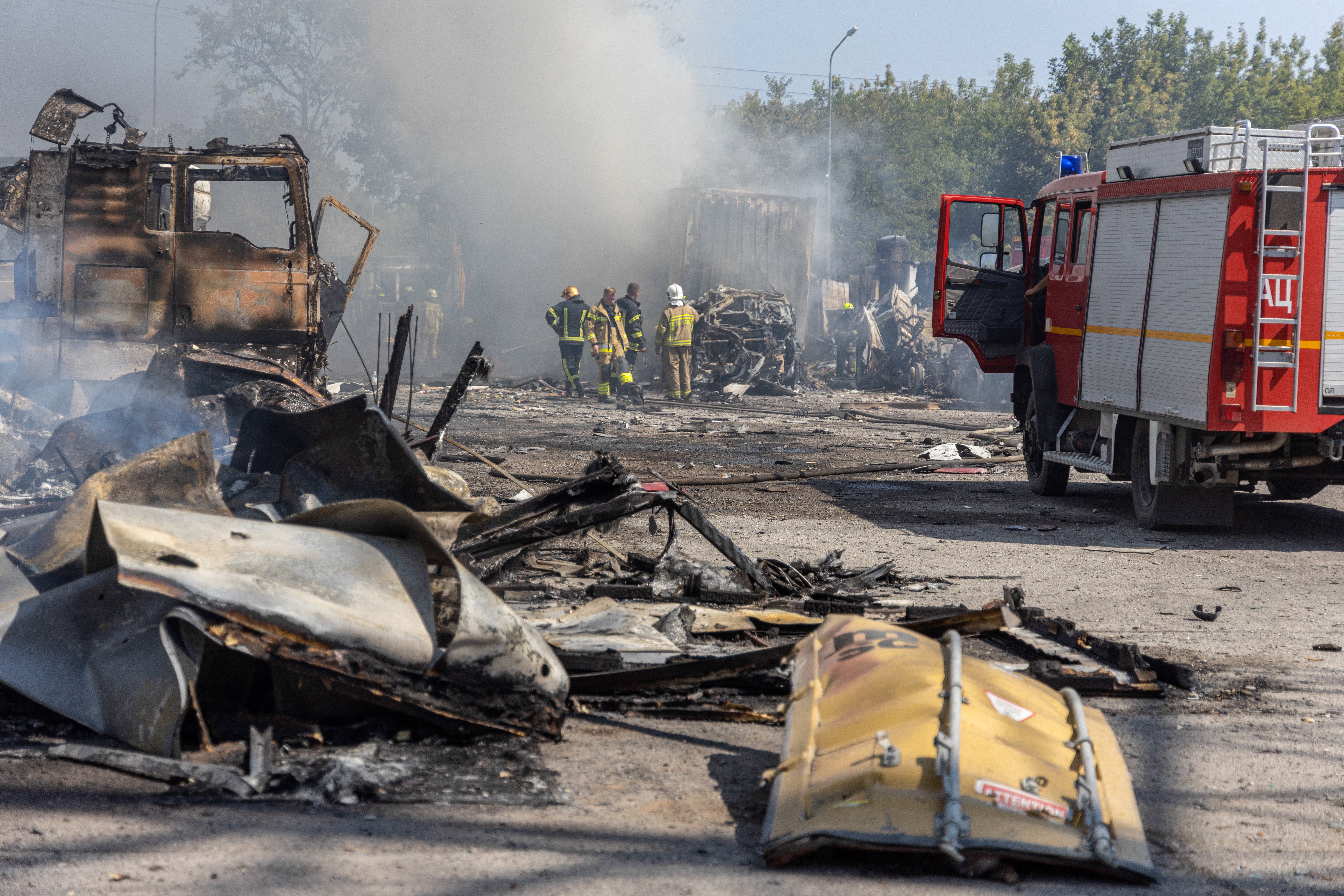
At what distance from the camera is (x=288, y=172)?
10.1m

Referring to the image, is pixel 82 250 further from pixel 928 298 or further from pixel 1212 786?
pixel 928 298

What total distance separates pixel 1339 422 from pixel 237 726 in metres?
7.01

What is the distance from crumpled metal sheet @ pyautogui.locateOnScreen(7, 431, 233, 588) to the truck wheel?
7.22m

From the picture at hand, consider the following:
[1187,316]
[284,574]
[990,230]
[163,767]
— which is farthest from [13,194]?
[1187,316]

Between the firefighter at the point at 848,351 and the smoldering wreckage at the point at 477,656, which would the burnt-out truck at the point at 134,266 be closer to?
the smoldering wreckage at the point at 477,656

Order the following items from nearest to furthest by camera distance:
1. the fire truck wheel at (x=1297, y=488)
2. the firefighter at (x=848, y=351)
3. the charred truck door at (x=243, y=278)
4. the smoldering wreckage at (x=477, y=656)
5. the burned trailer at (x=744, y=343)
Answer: the smoldering wreckage at (x=477, y=656)
the fire truck wheel at (x=1297, y=488)
the charred truck door at (x=243, y=278)
the burned trailer at (x=744, y=343)
the firefighter at (x=848, y=351)

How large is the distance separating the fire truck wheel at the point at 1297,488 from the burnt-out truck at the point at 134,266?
Result: 321 inches

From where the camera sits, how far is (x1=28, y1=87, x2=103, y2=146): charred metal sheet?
33.1 feet

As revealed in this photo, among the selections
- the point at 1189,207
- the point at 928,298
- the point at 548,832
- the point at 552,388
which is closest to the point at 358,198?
the point at 928,298

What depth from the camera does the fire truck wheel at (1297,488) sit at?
9148mm

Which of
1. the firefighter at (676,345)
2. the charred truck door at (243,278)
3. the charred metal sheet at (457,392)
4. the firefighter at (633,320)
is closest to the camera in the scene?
the charred metal sheet at (457,392)

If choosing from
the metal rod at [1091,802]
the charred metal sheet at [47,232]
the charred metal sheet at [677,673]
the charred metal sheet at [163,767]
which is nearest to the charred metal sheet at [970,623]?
the charred metal sheet at [677,673]

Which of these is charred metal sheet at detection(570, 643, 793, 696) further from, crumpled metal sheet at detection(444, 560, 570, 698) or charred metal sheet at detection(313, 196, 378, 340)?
charred metal sheet at detection(313, 196, 378, 340)

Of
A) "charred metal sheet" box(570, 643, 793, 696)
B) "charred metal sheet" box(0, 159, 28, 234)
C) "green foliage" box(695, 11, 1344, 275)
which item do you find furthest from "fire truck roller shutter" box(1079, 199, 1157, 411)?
"green foliage" box(695, 11, 1344, 275)
